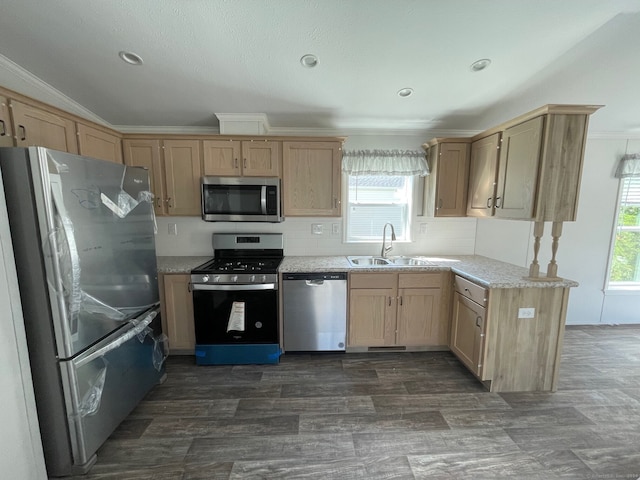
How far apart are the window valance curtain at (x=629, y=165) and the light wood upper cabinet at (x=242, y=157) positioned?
13.1ft

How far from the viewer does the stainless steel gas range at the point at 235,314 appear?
2318 mm

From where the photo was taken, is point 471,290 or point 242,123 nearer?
point 471,290

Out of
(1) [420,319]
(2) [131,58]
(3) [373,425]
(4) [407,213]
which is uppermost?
(2) [131,58]

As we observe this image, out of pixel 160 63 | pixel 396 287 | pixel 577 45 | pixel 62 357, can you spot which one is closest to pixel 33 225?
pixel 62 357

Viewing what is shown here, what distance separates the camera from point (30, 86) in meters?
2.05

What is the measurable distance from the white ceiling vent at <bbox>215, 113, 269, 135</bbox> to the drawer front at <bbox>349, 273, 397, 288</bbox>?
179 cm

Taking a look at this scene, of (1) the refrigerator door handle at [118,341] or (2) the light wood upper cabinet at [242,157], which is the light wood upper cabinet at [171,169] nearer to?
(2) the light wood upper cabinet at [242,157]

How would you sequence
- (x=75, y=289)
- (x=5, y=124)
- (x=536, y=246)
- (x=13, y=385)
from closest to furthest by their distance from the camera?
(x=13, y=385) < (x=75, y=289) < (x=5, y=124) < (x=536, y=246)

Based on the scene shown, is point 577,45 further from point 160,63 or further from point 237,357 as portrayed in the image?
point 237,357

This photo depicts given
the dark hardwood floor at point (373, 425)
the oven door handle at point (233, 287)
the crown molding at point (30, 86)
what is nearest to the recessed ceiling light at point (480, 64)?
the oven door handle at point (233, 287)

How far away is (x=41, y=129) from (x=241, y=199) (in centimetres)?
141

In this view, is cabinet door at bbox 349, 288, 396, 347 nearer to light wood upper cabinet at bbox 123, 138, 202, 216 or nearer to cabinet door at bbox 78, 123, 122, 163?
light wood upper cabinet at bbox 123, 138, 202, 216

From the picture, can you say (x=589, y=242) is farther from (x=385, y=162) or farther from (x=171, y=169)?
(x=171, y=169)

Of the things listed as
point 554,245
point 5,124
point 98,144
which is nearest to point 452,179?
point 554,245
